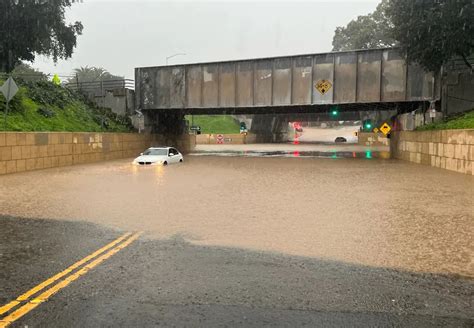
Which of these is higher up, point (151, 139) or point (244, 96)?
point (244, 96)

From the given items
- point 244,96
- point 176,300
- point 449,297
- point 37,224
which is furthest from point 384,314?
point 244,96

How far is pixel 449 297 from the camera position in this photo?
16.8 ft

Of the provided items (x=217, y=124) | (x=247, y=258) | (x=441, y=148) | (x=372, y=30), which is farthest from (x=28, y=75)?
(x=372, y=30)

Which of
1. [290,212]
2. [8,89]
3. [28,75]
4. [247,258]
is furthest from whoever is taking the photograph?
[28,75]

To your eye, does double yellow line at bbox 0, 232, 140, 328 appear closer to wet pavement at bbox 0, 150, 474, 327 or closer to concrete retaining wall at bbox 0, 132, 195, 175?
wet pavement at bbox 0, 150, 474, 327

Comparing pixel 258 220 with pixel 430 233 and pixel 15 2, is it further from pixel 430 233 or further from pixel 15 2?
pixel 15 2

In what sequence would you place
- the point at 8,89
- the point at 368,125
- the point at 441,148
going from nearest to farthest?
the point at 8,89 < the point at 441,148 < the point at 368,125

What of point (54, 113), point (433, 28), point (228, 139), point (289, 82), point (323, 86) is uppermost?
point (433, 28)

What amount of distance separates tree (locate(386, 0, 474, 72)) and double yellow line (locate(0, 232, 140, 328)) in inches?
952

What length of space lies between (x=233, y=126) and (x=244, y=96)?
67.9m

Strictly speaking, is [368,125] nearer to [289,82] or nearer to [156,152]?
[289,82]

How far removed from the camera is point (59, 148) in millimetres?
26328

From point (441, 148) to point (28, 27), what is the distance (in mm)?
35618

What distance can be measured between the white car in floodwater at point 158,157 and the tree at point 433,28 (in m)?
16.5
